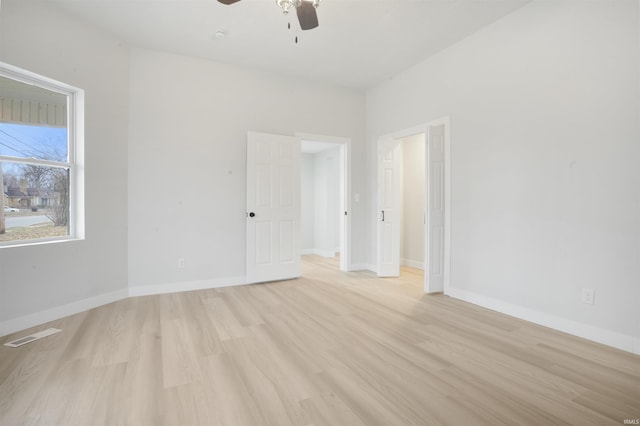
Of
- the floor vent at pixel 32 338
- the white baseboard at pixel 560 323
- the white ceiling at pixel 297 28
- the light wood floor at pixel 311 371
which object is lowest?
the light wood floor at pixel 311 371

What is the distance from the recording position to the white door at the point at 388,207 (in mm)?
4867

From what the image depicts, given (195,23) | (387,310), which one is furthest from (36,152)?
(387,310)

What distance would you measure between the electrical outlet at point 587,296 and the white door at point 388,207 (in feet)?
8.28

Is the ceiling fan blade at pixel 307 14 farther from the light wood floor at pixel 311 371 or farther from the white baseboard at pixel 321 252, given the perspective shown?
the white baseboard at pixel 321 252

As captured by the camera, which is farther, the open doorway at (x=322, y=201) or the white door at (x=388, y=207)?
the open doorway at (x=322, y=201)

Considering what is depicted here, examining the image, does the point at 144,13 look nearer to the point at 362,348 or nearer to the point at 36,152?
the point at 36,152

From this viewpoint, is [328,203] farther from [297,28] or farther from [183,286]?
[297,28]

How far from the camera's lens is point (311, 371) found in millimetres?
2037

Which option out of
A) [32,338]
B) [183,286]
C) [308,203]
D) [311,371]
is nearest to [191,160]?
[183,286]

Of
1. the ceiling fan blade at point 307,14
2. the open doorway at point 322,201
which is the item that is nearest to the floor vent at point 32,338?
the ceiling fan blade at point 307,14

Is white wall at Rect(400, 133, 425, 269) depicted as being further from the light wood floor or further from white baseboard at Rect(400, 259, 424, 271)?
the light wood floor

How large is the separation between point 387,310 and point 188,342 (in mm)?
1994

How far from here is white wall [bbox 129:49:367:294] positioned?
3.79 meters

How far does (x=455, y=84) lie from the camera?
3752 mm
